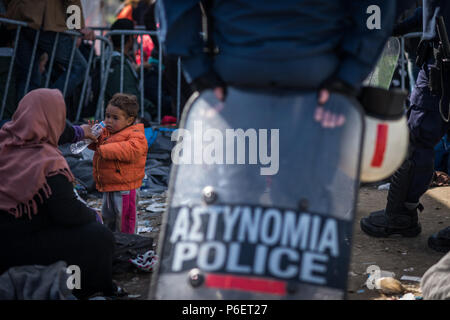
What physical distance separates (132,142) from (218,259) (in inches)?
83.5

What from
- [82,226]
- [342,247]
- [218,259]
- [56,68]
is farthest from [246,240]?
[56,68]

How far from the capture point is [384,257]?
152 inches

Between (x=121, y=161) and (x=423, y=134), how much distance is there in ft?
6.68

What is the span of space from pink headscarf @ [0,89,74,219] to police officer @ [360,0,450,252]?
2293 millimetres

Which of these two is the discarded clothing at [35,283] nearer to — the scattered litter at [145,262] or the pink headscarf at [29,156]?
the pink headscarf at [29,156]

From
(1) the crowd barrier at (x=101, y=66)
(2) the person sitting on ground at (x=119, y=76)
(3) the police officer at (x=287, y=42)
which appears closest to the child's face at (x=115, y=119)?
(3) the police officer at (x=287, y=42)

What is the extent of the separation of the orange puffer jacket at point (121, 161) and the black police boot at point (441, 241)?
2055mm

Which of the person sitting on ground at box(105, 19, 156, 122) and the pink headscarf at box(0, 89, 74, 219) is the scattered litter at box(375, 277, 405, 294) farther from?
the person sitting on ground at box(105, 19, 156, 122)

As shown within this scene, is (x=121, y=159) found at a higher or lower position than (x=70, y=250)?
higher

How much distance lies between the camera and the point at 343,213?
206 cm

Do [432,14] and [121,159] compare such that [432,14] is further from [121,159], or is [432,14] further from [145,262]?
[145,262]

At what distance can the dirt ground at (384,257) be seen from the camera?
10.8ft

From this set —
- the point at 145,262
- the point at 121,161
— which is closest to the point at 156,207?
the point at 121,161

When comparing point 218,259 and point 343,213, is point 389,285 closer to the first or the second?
point 343,213
